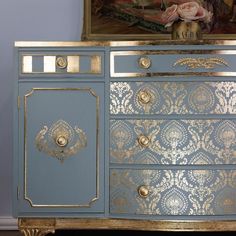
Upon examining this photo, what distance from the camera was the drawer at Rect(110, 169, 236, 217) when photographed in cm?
187

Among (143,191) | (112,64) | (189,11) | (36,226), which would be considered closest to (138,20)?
(189,11)

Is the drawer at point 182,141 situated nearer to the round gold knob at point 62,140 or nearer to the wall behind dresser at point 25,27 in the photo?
the round gold knob at point 62,140

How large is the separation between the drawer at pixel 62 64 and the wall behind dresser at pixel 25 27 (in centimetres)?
57

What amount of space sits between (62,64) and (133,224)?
657 mm

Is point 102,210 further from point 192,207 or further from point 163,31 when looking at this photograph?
point 163,31

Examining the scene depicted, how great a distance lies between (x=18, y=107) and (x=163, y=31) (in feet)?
2.79

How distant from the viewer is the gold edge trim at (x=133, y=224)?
189 cm

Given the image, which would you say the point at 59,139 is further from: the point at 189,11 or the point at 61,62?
the point at 189,11

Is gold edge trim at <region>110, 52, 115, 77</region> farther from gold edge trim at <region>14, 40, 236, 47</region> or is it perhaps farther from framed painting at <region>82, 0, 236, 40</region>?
framed painting at <region>82, 0, 236, 40</region>

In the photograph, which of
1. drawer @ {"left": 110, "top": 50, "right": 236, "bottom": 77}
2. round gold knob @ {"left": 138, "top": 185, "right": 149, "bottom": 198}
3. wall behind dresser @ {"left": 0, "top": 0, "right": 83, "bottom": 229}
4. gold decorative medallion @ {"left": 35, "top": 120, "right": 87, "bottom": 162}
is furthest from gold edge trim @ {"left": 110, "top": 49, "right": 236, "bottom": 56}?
wall behind dresser @ {"left": 0, "top": 0, "right": 83, "bottom": 229}

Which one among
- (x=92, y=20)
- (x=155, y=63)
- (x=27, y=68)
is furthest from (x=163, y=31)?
(x=27, y=68)

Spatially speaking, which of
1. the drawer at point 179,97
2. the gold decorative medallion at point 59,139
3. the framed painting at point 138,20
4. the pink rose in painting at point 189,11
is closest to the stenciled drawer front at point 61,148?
the gold decorative medallion at point 59,139

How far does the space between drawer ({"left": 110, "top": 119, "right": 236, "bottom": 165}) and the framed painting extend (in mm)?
642

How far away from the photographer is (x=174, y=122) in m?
1.88
